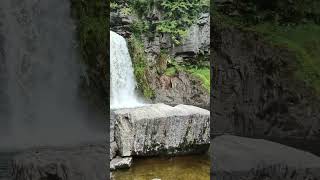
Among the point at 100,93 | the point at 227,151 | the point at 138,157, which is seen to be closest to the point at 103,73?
the point at 100,93

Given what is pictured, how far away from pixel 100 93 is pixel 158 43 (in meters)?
9.26

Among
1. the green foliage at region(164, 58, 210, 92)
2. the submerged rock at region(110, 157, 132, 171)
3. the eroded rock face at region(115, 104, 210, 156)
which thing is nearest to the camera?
the submerged rock at region(110, 157, 132, 171)

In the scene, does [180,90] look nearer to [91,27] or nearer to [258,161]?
[91,27]

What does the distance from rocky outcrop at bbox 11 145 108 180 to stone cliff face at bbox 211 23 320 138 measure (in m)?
1.06

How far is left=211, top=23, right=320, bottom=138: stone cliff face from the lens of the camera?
3.50 m

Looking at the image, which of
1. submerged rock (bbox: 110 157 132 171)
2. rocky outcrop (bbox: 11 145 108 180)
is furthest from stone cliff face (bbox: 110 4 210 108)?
rocky outcrop (bbox: 11 145 108 180)

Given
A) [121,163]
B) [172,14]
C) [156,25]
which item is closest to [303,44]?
[121,163]

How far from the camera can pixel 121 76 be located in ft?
37.7

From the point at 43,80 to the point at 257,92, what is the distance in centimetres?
186

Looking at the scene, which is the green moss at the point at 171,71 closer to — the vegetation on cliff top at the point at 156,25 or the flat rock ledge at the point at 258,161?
the vegetation on cliff top at the point at 156,25

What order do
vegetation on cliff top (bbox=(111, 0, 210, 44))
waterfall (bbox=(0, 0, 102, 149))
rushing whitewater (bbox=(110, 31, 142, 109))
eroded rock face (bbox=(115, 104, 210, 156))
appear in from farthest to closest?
vegetation on cliff top (bbox=(111, 0, 210, 44)), rushing whitewater (bbox=(110, 31, 142, 109)), eroded rock face (bbox=(115, 104, 210, 156)), waterfall (bbox=(0, 0, 102, 149))

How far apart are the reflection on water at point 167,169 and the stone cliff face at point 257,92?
11.4ft

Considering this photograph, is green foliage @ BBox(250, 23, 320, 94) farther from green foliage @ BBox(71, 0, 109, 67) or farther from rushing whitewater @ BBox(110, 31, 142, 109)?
rushing whitewater @ BBox(110, 31, 142, 109)

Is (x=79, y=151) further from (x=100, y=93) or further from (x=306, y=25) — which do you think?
(x=306, y=25)
